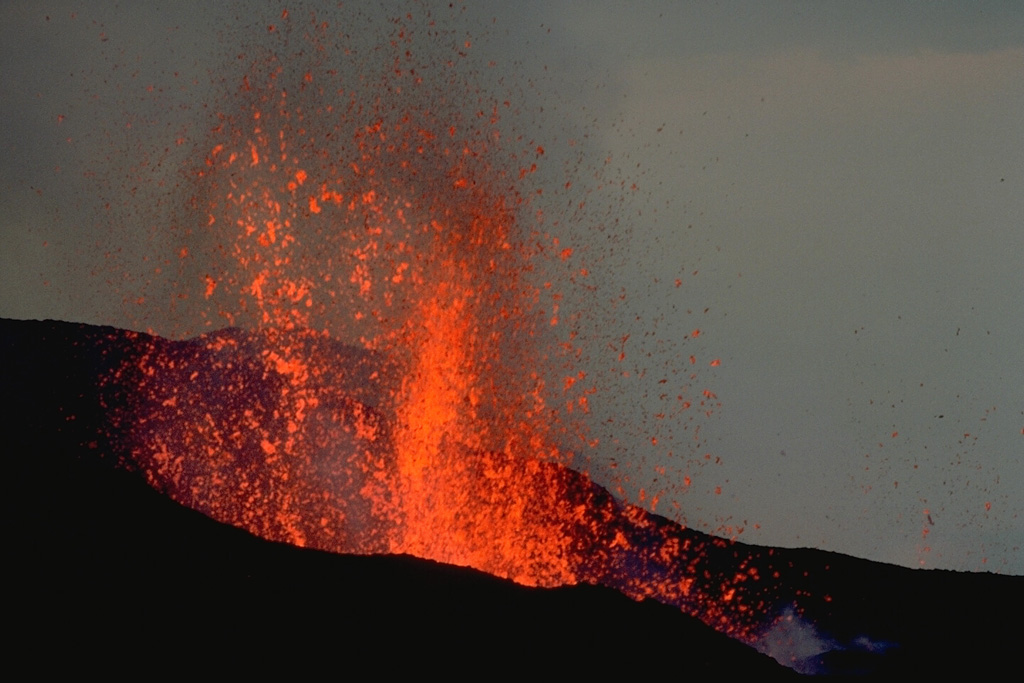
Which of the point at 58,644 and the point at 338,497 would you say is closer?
the point at 58,644

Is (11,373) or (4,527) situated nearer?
(4,527)

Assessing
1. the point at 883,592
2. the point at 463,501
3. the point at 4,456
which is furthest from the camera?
the point at 883,592

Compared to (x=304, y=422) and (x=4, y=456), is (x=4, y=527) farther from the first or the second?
(x=304, y=422)

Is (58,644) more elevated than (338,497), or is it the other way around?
(338,497)

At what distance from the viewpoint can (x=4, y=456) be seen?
1773 cm

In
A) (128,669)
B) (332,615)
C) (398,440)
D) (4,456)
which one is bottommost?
(128,669)

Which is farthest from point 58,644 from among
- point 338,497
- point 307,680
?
point 338,497

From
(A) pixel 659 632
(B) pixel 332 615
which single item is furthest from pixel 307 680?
(A) pixel 659 632

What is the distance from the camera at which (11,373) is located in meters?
31.3

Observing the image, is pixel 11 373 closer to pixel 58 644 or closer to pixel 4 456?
pixel 4 456

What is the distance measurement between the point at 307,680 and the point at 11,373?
2261cm

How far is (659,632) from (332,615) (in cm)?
439

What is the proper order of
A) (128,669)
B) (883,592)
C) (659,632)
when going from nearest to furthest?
(128,669), (659,632), (883,592)

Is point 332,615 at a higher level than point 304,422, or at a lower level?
lower
